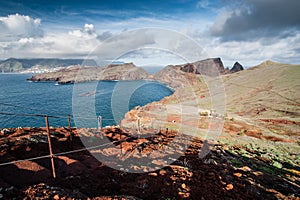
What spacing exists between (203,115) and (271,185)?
24.3 m

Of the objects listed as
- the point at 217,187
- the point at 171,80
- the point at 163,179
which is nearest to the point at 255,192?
the point at 217,187

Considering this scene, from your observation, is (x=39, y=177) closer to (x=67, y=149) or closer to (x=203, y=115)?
(x=67, y=149)

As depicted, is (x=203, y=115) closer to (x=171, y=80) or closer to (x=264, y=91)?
(x=264, y=91)

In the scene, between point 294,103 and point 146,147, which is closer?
point 146,147

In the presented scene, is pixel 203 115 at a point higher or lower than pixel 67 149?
lower

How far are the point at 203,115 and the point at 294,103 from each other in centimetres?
1822

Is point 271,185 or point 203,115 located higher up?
point 271,185

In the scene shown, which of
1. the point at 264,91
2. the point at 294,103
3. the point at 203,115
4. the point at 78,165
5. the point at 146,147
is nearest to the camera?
the point at 78,165

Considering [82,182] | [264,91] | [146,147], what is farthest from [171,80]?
[82,182]

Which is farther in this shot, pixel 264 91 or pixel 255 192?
pixel 264 91

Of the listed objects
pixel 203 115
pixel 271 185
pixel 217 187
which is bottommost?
pixel 203 115

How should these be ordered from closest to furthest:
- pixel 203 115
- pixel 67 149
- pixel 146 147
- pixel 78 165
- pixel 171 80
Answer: pixel 78 165 < pixel 67 149 < pixel 146 147 < pixel 203 115 < pixel 171 80

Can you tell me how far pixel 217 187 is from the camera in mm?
5930

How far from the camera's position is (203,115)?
31.0 meters
